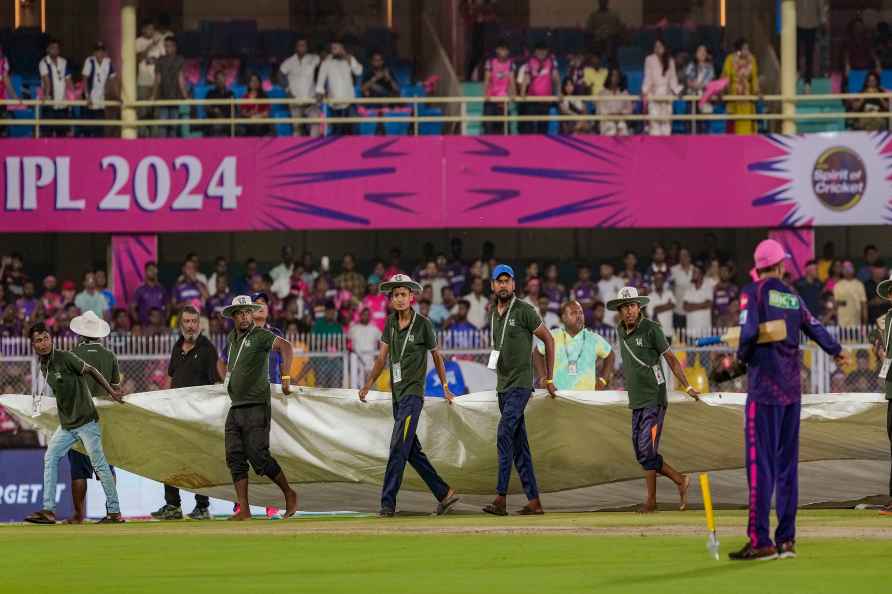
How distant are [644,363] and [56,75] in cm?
1623

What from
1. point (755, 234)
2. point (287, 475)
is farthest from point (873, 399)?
point (755, 234)

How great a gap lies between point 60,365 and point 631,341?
5168mm

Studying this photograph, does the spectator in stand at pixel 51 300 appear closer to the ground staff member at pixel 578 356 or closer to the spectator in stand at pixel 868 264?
the ground staff member at pixel 578 356

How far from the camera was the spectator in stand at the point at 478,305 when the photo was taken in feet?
86.6

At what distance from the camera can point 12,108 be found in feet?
96.7

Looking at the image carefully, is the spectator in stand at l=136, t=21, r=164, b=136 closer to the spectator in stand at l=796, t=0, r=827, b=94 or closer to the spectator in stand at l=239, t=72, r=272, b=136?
the spectator in stand at l=239, t=72, r=272, b=136

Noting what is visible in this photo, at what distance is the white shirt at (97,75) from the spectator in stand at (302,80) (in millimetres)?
2870

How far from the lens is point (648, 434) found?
51.4 ft

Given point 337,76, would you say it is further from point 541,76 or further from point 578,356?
point 578,356

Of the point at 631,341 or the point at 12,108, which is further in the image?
the point at 12,108

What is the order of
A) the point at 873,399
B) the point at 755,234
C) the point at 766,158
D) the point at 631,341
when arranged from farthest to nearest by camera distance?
1. the point at 755,234
2. the point at 766,158
3. the point at 873,399
4. the point at 631,341

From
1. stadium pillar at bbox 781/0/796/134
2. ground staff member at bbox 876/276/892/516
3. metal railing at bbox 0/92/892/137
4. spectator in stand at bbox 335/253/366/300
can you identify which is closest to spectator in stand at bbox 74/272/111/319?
metal railing at bbox 0/92/892/137

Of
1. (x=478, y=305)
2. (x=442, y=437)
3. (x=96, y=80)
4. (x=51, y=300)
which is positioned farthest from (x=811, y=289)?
(x=96, y=80)

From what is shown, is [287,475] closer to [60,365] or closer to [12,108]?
[60,365]
